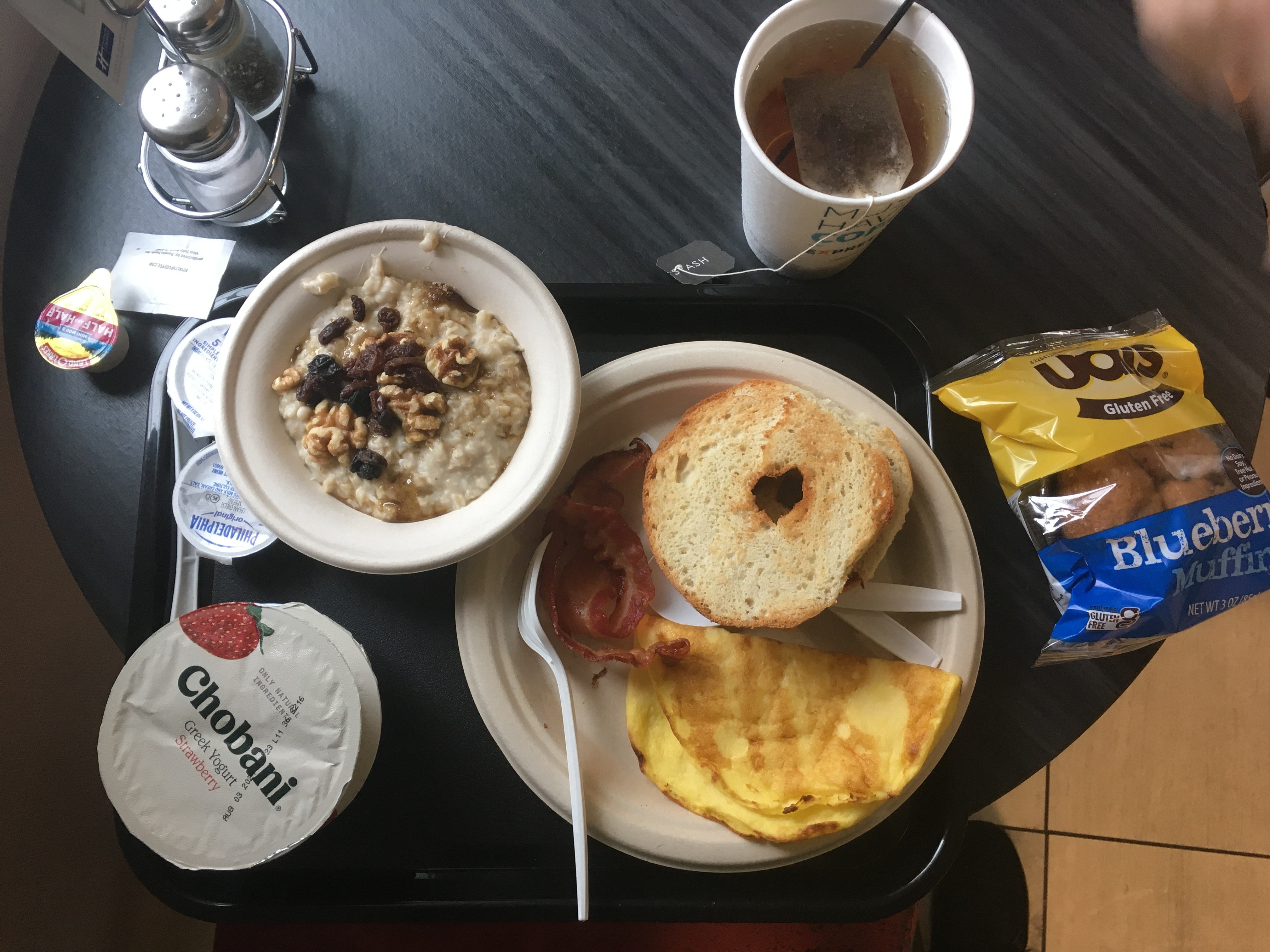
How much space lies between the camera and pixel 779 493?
1.17 m

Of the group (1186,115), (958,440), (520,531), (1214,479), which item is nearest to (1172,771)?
(1214,479)

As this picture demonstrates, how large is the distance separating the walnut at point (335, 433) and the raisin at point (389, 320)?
0.13m

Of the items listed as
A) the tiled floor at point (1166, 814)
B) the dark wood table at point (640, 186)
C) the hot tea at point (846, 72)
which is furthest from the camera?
the tiled floor at point (1166, 814)

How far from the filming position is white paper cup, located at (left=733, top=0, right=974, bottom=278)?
37.9 inches

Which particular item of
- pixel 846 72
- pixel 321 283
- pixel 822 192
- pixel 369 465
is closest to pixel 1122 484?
pixel 822 192

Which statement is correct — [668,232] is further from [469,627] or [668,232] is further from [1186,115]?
[1186,115]

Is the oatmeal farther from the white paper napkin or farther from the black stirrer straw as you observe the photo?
the black stirrer straw

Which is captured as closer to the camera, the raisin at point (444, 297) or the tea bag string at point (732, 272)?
the raisin at point (444, 297)

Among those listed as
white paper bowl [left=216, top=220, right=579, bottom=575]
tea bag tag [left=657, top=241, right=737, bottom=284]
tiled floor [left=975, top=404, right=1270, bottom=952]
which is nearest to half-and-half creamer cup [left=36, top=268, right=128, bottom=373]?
white paper bowl [left=216, top=220, right=579, bottom=575]

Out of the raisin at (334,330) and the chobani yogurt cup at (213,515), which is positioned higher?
the raisin at (334,330)

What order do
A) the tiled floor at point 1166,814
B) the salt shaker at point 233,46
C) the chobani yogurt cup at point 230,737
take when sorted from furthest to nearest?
the tiled floor at point 1166,814, the salt shaker at point 233,46, the chobani yogurt cup at point 230,737

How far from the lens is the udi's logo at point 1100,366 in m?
1.15

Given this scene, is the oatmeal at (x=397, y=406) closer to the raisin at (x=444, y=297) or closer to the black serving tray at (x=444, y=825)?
the raisin at (x=444, y=297)

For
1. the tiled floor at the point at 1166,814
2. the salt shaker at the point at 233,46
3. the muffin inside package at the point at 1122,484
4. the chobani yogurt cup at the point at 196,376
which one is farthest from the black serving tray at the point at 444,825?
the tiled floor at the point at 1166,814
